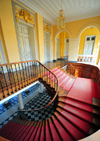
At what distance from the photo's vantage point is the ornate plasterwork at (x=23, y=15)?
3447 mm

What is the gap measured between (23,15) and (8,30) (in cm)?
143

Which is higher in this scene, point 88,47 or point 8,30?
point 8,30

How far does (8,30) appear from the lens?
125 inches

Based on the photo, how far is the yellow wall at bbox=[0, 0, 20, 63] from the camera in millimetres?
2894

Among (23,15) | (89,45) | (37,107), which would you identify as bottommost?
(37,107)

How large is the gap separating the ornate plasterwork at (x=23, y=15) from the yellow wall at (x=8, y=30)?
1.30 ft

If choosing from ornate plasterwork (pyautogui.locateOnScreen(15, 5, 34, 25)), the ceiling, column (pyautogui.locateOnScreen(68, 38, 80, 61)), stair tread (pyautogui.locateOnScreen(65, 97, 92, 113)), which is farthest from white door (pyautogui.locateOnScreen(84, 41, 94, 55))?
stair tread (pyautogui.locateOnScreen(65, 97, 92, 113))

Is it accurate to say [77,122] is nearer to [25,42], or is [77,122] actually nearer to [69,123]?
[69,123]

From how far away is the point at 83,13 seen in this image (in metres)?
5.00

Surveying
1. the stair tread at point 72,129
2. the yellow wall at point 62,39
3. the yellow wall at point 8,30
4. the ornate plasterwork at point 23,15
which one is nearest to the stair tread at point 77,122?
the stair tread at point 72,129

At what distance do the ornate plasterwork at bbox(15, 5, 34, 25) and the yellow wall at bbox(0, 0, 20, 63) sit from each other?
15.6 inches

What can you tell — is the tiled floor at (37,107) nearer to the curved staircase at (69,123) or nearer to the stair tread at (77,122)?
the curved staircase at (69,123)

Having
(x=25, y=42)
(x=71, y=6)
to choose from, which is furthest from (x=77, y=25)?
(x=25, y=42)

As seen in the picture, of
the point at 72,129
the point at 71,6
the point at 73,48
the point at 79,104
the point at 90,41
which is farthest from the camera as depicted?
the point at 90,41
